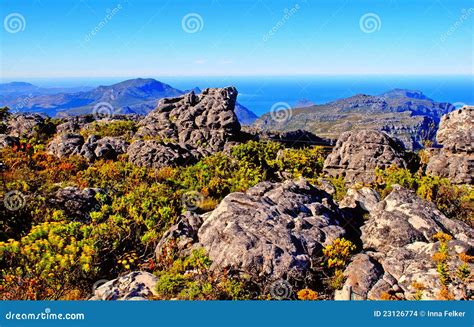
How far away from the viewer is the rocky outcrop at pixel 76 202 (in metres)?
13.5

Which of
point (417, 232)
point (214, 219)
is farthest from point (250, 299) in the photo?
point (417, 232)

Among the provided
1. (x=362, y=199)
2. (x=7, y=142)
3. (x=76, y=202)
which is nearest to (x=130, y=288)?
(x=76, y=202)

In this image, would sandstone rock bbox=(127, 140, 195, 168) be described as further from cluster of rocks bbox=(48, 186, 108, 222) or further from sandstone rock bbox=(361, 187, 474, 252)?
sandstone rock bbox=(361, 187, 474, 252)

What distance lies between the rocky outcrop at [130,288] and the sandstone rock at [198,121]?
14.7m

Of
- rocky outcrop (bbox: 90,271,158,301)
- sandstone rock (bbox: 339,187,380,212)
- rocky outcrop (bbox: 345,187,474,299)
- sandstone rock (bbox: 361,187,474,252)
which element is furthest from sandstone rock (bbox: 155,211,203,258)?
sandstone rock (bbox: 339,187,380,212)

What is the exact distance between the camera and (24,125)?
29.0m

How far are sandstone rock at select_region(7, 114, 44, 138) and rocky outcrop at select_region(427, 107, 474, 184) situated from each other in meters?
25.2

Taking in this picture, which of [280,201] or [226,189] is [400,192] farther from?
[226,189]

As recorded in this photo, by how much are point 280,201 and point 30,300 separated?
283 inches

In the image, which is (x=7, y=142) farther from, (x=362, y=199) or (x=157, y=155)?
(x=362, y=199)

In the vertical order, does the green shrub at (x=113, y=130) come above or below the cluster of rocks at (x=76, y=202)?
above

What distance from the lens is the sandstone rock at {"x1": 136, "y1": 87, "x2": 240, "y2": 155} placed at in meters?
27.1

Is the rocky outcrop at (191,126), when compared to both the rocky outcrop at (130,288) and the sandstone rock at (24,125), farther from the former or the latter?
the rocky outcrop at (130,288)

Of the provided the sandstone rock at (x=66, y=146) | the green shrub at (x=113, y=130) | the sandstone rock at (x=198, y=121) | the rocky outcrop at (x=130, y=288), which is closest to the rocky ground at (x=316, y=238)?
the rocky outcrop at (x=130, y=288)
